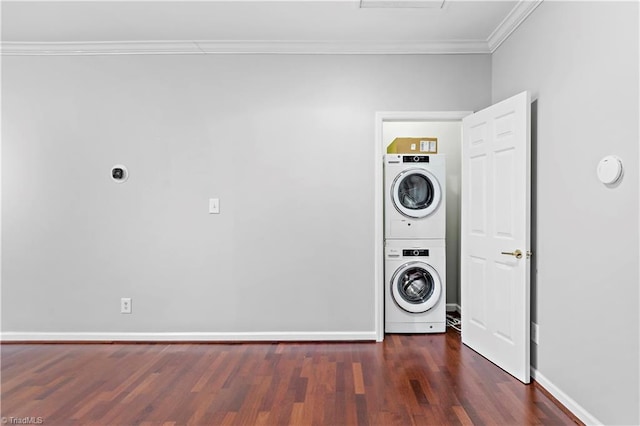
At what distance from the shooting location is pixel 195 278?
339cm

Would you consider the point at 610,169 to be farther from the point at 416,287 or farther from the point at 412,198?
the point at 416,287

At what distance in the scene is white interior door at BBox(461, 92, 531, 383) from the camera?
8.37ft

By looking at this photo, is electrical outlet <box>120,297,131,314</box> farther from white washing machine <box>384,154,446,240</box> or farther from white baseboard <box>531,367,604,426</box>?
white baseboard <box>531,367,604,426</box>

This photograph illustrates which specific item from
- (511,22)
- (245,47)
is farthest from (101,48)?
(511,22)

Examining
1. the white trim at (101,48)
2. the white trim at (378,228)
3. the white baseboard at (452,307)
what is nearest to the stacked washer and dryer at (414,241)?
the white trim at (378,228)

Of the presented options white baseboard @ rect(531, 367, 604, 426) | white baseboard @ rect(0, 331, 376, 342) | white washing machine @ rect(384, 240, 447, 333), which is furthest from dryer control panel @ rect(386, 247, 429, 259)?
white baseboard @ rect(531, 367, 604, 426)

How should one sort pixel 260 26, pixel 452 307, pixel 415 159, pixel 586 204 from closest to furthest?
pixel 586 204, pixel 260 26, pixel 415 159, pixel 452 307

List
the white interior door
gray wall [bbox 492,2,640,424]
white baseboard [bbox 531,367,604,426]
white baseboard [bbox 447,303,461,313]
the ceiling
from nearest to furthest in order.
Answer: gray wall [bbox 492,2,640,424] → white baseboard [bbox 531,367,604,426] → the white interior door → the ceiling → white baseboard [bbox 447,303,461,313]

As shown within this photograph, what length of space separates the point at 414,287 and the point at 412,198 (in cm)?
85

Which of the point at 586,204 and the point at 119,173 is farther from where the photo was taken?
the point at 119,173

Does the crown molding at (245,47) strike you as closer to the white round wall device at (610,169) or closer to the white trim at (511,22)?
the white trim at (511,22)

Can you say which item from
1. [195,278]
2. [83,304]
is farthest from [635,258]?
[83,304]

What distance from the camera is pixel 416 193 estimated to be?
3652 millimetres

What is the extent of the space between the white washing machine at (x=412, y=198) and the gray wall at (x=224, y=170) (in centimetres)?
31
